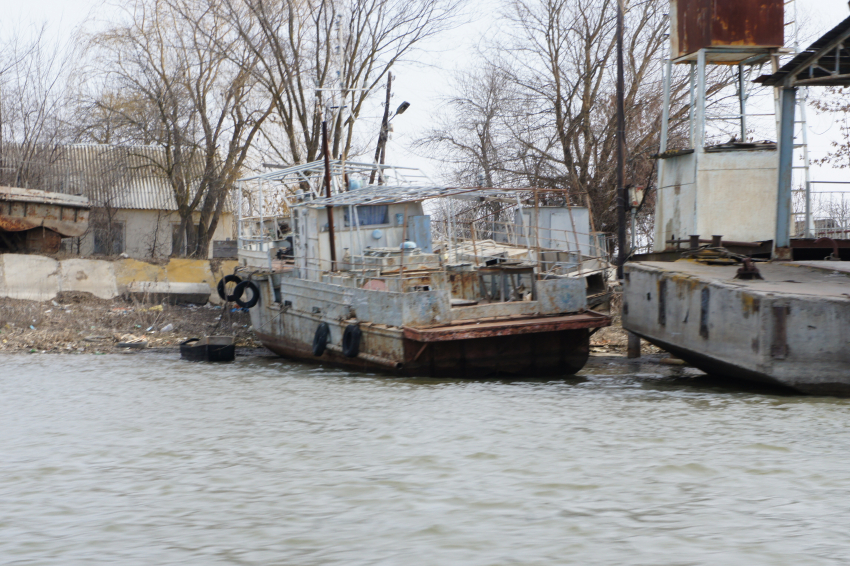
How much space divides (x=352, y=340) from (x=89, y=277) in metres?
12.2

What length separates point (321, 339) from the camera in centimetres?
1444

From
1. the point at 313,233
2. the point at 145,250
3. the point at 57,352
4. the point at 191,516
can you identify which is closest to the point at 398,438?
the point at 191,516

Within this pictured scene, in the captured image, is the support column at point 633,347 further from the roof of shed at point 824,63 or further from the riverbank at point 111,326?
the roof of shed at point 824,63

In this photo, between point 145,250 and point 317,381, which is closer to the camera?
point 317,381

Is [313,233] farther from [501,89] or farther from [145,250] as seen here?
[145,250]

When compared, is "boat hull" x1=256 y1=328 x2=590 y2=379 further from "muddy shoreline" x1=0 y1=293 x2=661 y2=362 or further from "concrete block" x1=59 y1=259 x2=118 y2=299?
"concrete block" x1=59 y1=259 x2=118 y2=299

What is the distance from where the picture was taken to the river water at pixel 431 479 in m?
4.63

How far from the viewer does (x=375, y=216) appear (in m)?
15.9

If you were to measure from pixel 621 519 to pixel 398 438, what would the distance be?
3.01 metres

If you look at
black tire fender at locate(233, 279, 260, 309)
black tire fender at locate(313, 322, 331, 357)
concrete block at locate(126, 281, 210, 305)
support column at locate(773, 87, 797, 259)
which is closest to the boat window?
black tire fender at locate(313, 322, 331, 357)

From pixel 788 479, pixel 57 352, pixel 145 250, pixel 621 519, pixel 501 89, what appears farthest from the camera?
pixel 145 250

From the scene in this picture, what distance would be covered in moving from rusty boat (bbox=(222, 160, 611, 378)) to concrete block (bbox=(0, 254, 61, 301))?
20.9ft

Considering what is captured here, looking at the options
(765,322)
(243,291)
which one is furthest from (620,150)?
(765,322)

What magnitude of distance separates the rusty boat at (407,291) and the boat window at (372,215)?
0.02 m
